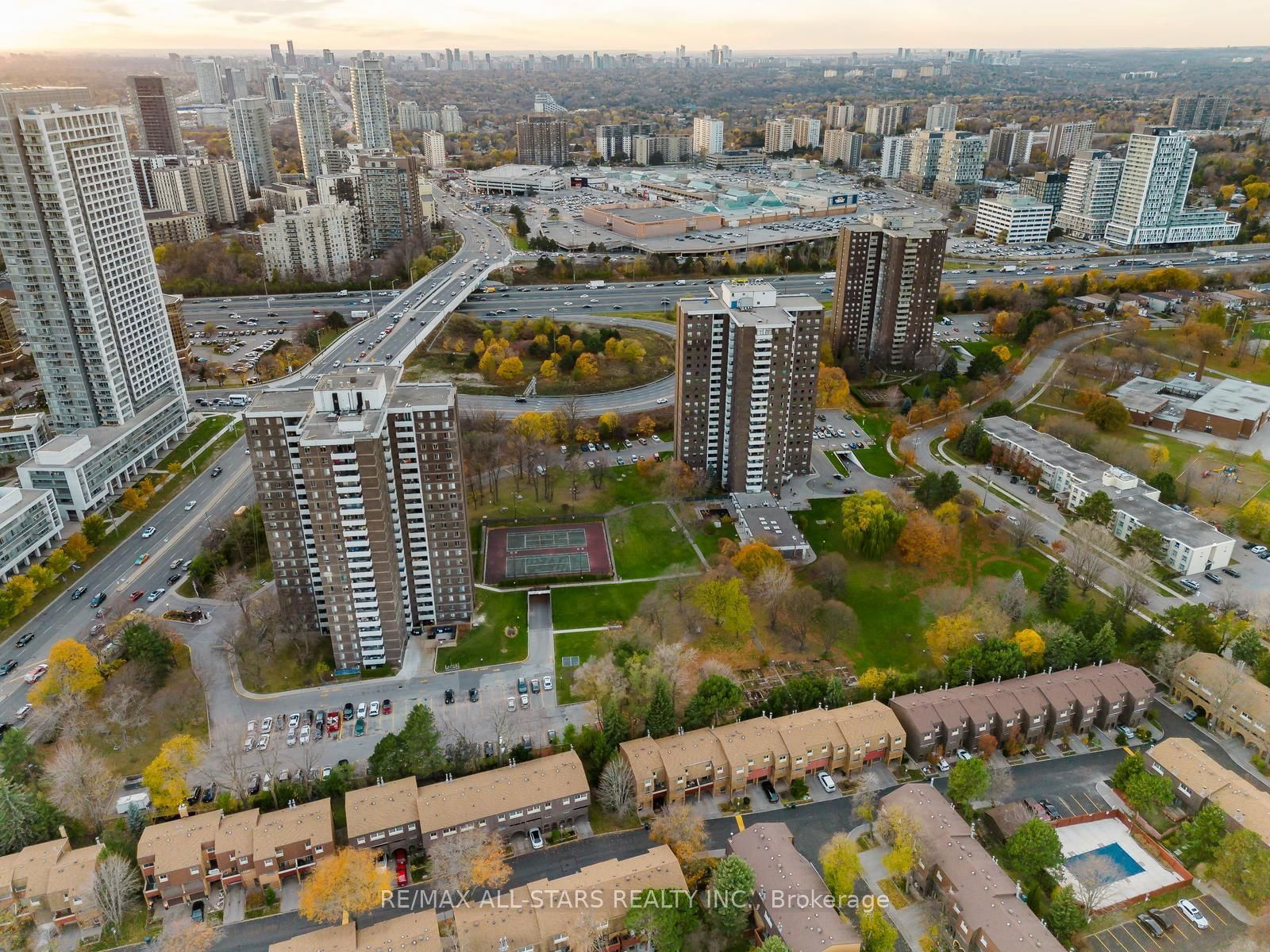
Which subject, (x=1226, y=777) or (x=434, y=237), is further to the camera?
(x=434, y=237)

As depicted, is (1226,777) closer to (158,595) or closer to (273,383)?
(158,595)

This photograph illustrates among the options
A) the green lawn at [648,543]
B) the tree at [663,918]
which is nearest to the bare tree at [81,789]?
the tree at [663,918]

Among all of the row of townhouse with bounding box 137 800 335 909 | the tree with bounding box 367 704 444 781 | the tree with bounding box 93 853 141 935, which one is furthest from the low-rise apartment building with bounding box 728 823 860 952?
the tree with bounding box 93 853 141 935

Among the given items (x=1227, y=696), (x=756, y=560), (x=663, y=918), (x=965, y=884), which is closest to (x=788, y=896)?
(x=663, y=918)

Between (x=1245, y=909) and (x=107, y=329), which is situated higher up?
(x=107, y=329)

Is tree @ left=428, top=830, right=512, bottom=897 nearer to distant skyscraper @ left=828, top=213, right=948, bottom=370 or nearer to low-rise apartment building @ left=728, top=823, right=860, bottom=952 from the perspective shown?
low-rise apartment building @ left=728, top=823, right=860, bottom=952

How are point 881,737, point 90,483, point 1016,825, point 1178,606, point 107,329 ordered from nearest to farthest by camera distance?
1. point 1016,825
2. point 881,737
3. point 1178,606
4. point 90,483
5. point 107,329

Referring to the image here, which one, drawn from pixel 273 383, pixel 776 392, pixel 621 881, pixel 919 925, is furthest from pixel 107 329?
pixel 919 925
